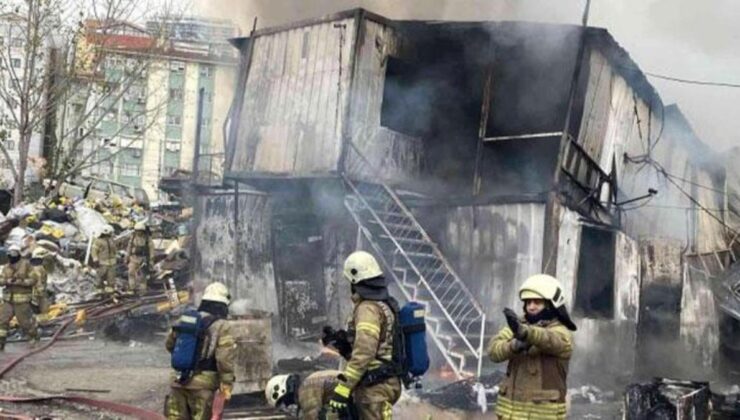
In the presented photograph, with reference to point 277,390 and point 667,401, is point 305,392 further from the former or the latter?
point 667,401

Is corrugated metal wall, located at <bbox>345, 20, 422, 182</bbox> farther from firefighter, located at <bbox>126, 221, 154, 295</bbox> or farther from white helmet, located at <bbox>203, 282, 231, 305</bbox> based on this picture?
firefighter, located at <bbox>126, 221, 154, 295</bbox>

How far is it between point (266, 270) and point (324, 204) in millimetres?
2352

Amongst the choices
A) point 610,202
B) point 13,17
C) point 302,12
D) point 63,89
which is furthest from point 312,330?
point 13,17

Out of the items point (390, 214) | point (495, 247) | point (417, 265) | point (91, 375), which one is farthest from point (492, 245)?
point (91, 375)

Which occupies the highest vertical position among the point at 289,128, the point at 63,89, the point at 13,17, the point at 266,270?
the point at 13,17

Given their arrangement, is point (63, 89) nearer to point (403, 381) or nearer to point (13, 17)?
point (13, 17)

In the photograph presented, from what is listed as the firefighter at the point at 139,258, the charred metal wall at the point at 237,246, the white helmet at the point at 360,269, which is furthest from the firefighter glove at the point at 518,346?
the firefighter at the point at 139,258

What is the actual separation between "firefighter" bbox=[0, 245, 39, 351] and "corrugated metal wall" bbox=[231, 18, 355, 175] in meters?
3.76

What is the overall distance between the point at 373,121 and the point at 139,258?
801cm

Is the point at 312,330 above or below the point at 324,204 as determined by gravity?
below

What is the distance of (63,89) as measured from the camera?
26.3m

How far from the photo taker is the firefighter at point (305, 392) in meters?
5.06

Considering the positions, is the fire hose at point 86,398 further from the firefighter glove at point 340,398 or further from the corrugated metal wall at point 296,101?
the corrugated metal wall at point 296,101

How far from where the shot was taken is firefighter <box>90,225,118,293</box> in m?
16.7
